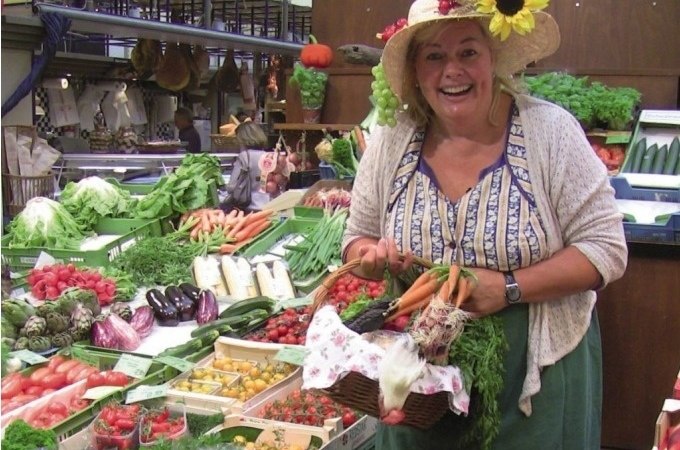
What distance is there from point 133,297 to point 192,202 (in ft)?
4.35

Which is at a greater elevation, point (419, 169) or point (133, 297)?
point (419, 169)

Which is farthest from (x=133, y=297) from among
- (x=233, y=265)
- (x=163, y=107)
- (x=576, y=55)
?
(x=163, y=107)

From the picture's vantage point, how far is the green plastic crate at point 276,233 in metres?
4.92

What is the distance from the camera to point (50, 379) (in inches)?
124

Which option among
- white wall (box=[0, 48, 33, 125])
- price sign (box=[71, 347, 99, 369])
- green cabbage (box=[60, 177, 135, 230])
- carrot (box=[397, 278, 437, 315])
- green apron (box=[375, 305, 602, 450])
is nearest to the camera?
carrot (box=[397, 278, 437, 315])

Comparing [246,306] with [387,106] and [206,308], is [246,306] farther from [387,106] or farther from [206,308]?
[387,106]

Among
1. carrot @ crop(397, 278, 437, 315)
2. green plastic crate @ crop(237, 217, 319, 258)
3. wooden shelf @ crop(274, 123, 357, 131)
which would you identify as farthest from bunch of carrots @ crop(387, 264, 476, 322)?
wooden shelf @ crop(274, 123, 357, 131)

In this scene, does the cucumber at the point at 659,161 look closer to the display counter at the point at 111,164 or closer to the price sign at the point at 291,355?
the price sign at the point at 291,355

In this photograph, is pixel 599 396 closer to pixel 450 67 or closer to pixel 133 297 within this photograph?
pixel 450 67

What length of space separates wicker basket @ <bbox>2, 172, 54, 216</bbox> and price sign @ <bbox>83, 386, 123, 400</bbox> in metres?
3.27

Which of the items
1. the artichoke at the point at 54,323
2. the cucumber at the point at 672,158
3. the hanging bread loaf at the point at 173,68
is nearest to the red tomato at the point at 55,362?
the artichoke at the point at 54,323

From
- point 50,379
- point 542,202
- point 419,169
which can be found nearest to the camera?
point 542,202

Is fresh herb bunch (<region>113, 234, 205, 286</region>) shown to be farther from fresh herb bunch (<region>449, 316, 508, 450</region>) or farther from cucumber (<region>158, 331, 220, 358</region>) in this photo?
fresh herb bunch (<region>449, 316, 508, 450</region>)

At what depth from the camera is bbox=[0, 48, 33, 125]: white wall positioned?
7.01 m
